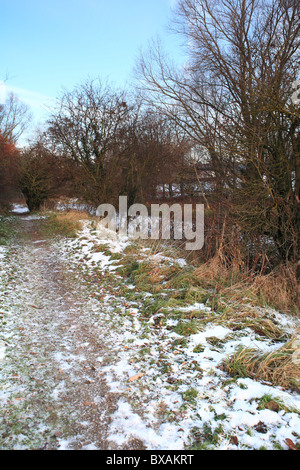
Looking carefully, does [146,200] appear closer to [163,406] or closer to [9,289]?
[9,289]

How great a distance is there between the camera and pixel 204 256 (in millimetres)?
6984

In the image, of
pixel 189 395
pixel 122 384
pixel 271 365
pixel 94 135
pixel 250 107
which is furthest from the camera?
A: pixel 94 135

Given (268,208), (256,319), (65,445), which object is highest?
(268,208)

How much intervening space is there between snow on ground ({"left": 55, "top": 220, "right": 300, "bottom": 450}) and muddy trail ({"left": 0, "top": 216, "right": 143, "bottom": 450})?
0.57ft

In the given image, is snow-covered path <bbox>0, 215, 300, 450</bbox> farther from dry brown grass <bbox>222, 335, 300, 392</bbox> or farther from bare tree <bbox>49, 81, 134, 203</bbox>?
bare tree <bbox>49, 81, 134, 203</bbox>

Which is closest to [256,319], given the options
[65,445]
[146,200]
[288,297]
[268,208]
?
[288,297]

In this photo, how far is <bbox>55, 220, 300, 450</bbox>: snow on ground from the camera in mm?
2230

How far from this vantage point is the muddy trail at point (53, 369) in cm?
226

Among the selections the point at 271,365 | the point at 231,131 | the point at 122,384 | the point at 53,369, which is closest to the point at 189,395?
the point at 122,384

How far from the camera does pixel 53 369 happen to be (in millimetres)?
3090

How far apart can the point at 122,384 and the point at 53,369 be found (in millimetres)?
794

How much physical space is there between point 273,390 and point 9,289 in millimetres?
4578

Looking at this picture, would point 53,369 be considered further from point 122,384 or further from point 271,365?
point 271,365

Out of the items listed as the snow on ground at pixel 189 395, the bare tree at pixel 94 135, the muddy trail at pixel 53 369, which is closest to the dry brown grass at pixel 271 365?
the snow on ground at pixel 189 395
